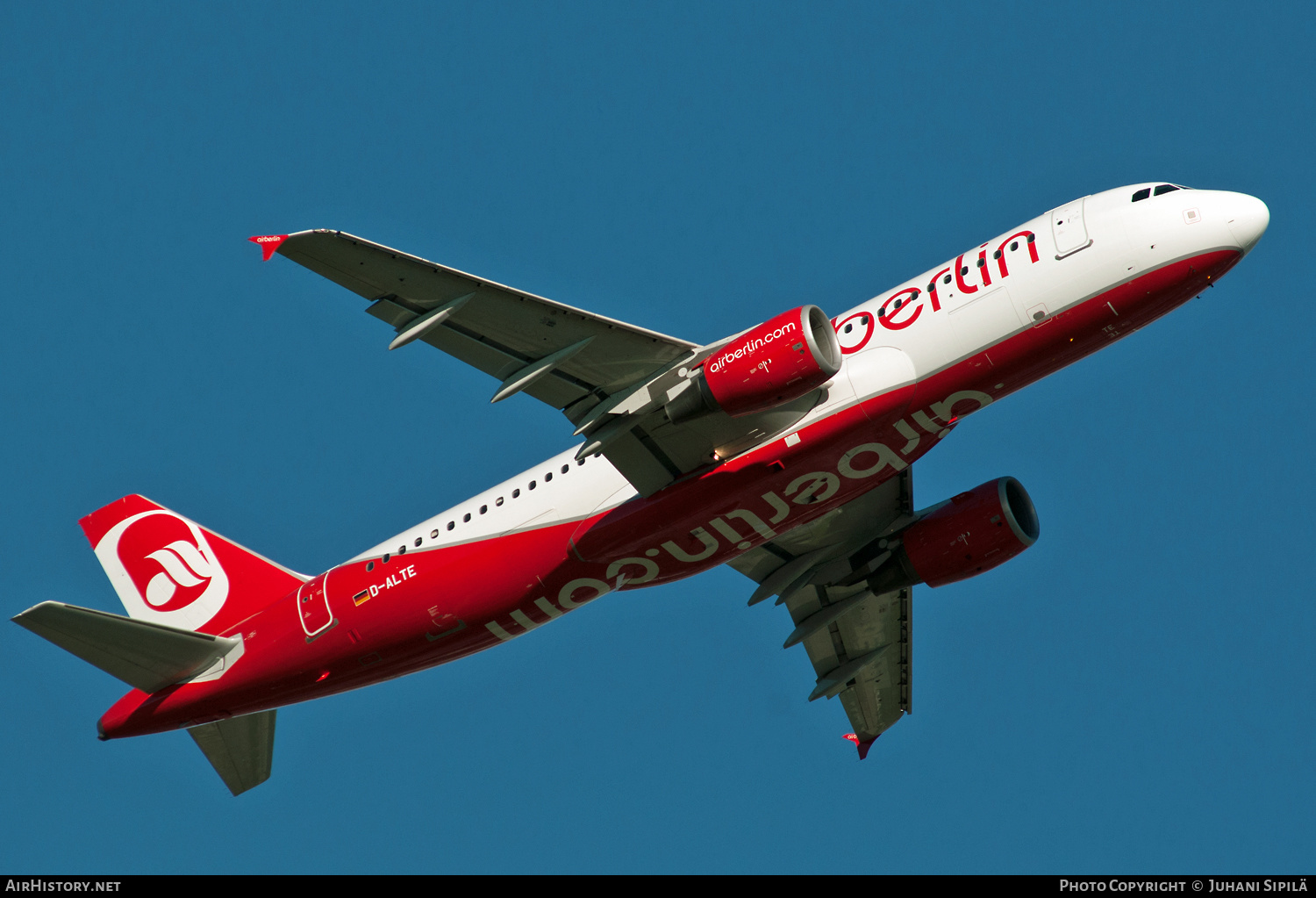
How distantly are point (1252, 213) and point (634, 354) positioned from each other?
41.7 feet

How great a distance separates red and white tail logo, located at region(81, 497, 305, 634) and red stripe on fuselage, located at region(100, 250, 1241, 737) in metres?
1.52

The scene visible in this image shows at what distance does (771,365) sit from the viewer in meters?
27.0

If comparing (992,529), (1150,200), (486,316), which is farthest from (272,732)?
(1150,200)

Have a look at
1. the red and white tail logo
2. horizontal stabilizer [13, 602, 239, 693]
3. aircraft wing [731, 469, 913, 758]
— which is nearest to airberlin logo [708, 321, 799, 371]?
aircraft wing [731, 469, 913, 758]

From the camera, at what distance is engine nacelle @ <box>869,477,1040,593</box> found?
33.8 metres

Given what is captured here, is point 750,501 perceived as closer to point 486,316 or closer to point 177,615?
point 486,316

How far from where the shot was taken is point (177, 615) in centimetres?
3538

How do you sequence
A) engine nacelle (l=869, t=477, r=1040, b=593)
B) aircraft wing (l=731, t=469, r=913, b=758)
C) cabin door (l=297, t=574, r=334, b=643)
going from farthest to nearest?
aircraft wing (l=731, t=469, r=913, b=758) → engine nacelle (l=869, t=477, r=1040, b=593) → cabin door (l=297, t=574, r=334, b=643)

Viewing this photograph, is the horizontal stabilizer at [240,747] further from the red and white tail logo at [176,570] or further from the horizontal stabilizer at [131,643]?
the red and white tail logo at [176,570]

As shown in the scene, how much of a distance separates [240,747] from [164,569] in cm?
505

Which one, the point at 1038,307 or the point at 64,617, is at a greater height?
the point at 1038,307

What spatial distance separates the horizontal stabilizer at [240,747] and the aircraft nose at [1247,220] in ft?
83.1

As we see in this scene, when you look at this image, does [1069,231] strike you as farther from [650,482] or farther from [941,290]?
[650,482]

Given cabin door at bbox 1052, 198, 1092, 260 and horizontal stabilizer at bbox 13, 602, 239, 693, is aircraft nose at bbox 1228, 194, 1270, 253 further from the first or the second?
horizontal stabilizer at bbox 13, 602, 239, 693
